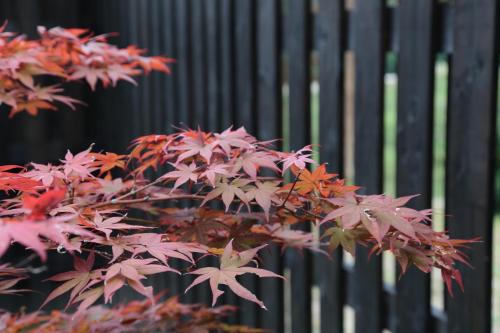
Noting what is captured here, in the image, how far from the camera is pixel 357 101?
7.02 feet

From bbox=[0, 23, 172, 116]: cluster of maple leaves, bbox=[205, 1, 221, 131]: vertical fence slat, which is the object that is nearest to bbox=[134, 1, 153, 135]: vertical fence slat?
bbox=[205, 1, 221, 131]: vertical fence slat

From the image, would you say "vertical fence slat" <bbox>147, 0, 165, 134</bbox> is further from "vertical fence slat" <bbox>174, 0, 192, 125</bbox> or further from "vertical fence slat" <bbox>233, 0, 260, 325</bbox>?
"vertical fence slat" <bbox>233, 0, 260, 325</bbox>

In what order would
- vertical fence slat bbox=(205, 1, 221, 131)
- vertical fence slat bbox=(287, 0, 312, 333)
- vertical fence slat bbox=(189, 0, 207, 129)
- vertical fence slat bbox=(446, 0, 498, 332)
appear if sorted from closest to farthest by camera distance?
vertical fence slat bbox=(446, 0, 498, 332)
vertical fence slat bbox=(287, 0, 312, 333)
vertical fence slat bbox=(205, 1, 221, 131)
vertical fence slat bbox=(189, 0, 207, 129)

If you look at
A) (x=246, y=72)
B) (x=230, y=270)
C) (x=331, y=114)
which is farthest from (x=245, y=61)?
(x=230, y=270)

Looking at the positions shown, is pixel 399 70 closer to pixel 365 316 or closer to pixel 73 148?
pixel 365 316

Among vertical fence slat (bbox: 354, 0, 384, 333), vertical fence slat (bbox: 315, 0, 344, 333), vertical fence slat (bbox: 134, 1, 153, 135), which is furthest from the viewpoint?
vertical fence slat (bbox: 134, 1, 153, 135)

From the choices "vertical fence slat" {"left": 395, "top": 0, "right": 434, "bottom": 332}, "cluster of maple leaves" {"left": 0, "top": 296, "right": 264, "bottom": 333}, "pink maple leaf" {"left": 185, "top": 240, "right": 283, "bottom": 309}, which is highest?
"vertical fence slat" {"left": 395, "top": 0, "right": 434, "bottom": 332}

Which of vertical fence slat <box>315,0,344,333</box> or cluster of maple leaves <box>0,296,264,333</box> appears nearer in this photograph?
cluster of maple leaves <box>0,296,264,333</box>

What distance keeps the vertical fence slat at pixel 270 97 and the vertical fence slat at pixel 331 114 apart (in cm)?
29

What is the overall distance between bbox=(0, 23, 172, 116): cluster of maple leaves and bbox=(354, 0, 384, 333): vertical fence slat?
2.46 ft

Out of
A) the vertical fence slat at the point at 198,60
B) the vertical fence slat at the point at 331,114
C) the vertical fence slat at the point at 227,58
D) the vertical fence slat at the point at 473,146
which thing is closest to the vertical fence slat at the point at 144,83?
the vertical fence slat at the point at 198,60

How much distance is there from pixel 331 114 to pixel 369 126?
8.4 inches

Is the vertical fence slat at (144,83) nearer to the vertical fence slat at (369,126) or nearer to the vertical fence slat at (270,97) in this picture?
the vertical fence slat at (270,97)

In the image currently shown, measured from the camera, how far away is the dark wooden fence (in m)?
1.74
